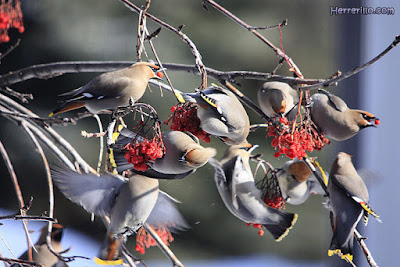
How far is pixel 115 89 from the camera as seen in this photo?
2.96ft

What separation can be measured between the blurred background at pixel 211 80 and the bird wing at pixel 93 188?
0.22 m

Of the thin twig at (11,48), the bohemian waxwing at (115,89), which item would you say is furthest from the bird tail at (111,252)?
the thin twig at (11,48)

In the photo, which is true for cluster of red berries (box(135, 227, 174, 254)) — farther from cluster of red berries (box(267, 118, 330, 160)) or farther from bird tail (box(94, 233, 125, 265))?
cluster of red berries (box(267, 118, 330, 160))

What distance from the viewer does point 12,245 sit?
124 cm

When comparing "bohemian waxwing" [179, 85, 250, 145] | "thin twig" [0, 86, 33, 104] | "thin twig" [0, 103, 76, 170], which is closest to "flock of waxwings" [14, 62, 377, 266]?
"bohemian waxwing" [179, 85, 250, 145]

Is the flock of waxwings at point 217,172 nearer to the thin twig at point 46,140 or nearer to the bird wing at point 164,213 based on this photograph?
the bird wing at point 164,213

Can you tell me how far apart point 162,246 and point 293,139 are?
20.9 inches

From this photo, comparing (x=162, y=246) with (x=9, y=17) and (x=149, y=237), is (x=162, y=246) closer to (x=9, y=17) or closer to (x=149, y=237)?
(x=149, y=237)

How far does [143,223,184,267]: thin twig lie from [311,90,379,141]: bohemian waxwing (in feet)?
1.62

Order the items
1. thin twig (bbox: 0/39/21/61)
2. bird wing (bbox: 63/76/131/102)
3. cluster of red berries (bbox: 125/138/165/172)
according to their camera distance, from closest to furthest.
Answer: cluster of red berries (bbox: 125/138/165/172)
bird wing (bbox: 63/76/131/102)
thin twig (bbox: 0/39/21/61)

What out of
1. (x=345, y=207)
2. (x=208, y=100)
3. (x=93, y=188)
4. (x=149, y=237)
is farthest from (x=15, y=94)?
(x=345, y=207)

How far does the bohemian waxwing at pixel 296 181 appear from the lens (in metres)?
1.19

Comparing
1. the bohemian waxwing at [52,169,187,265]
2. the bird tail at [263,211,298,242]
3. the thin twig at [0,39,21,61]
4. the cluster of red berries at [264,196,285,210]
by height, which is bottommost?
the bird tail at [263,211,298,242]

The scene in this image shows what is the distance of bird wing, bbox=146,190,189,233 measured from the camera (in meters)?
1.08
